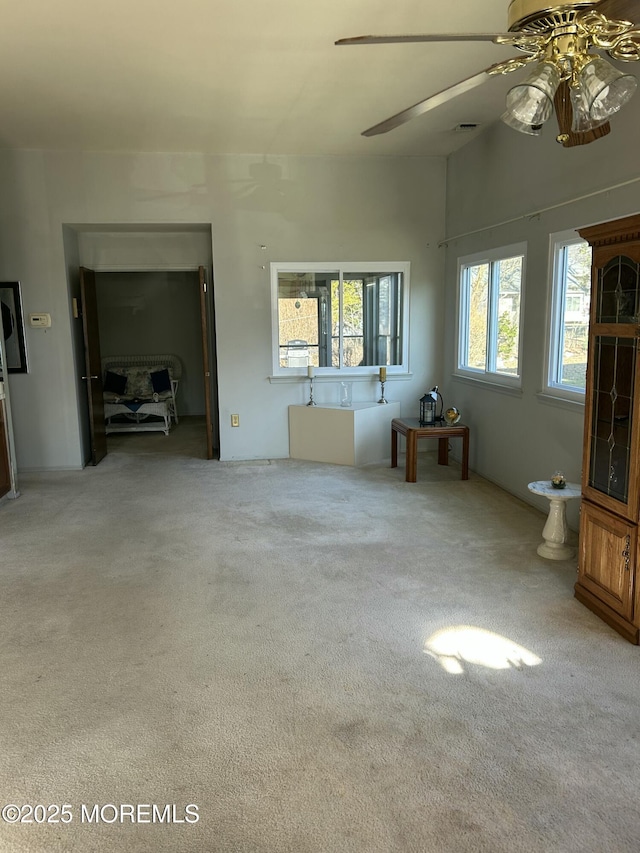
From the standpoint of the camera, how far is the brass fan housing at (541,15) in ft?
5.34

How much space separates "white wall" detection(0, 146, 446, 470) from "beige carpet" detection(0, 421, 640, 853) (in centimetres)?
198

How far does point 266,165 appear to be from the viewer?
19.3 ft

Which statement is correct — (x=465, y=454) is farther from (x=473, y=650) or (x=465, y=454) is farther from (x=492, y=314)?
(x=473, y=650)

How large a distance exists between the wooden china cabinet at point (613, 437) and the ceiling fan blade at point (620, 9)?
0.92 m

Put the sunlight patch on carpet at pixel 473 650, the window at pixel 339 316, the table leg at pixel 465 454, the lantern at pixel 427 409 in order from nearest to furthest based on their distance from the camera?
the sunlight patch on carpet at pixel 473 650
the table leg at pixel 465 454
the lantern at pixel 427 409
the window at pixel 339 316

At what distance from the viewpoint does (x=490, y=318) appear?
531 centimetres

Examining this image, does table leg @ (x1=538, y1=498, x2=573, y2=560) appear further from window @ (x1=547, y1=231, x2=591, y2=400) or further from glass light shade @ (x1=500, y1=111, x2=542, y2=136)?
glass light shade @ (x1=500, y1=111, x2=542, y2=136)

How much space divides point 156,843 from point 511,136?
4.91 m

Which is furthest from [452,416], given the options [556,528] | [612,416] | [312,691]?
[312,691]

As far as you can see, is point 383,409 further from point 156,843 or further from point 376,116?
point 156,843

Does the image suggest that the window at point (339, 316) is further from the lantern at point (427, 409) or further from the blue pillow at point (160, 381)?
the blue pillow at point (160, 381)

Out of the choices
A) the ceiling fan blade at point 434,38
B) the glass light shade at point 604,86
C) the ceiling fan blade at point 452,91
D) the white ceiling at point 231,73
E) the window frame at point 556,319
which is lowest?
the window frame at point 556,319

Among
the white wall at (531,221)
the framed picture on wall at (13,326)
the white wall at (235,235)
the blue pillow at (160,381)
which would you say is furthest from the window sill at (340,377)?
the blue pillow at (160,381)

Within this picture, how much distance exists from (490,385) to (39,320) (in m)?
4.20
